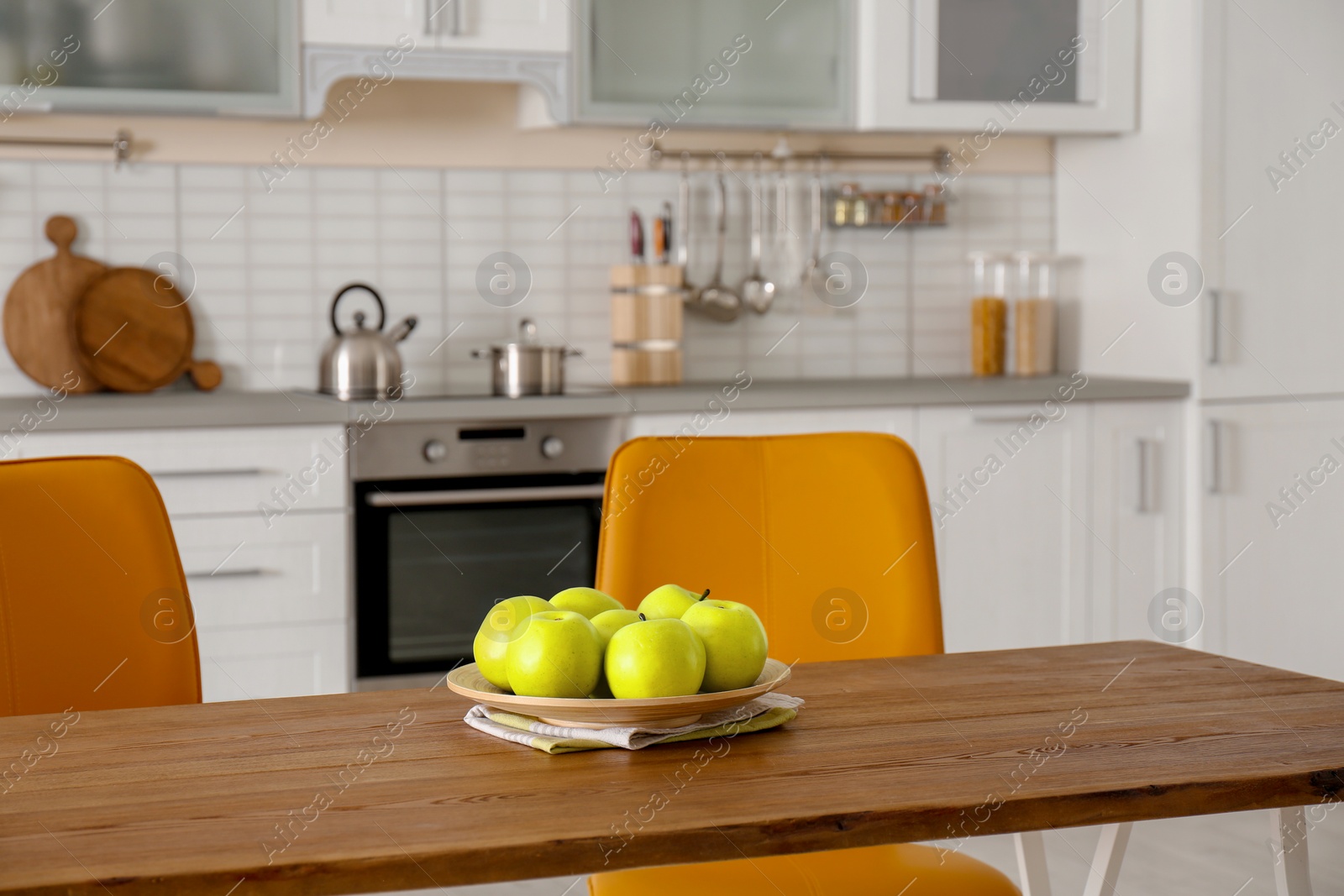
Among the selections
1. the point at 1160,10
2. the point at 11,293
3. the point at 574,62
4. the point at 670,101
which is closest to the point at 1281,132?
the point at 1160,10

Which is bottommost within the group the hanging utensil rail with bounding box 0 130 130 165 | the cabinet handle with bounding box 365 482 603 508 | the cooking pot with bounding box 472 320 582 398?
the cabinet handle with bounding box 365 482 603 508

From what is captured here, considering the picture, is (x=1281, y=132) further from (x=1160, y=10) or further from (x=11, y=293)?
(x=11, y=293)

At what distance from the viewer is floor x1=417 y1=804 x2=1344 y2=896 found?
2463mm

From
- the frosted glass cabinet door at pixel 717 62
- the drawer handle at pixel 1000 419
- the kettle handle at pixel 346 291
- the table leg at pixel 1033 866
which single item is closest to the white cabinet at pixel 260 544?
the kettle handle at pixel 346 291

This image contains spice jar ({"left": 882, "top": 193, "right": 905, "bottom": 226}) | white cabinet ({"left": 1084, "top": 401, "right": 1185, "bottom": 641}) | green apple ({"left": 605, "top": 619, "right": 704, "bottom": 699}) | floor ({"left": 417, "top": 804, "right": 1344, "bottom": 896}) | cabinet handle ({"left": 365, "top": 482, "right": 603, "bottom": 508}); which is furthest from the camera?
spice jar ({"left": 882, "top": 193, "right": 905, "bottom": 226})

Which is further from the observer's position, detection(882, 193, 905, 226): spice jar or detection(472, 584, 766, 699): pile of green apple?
detection(882, 193, 905, 226): spice jar

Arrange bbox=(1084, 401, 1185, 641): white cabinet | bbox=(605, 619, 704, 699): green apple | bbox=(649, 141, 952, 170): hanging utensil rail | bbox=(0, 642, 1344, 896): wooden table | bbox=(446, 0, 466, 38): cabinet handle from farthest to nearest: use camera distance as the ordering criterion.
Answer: bbox=(649, 141, 952, 170): hanging utensil rail, bbox=(1084, 401, 1185, 641): white cabinet, bbox=(446, 0, 466, 38): cabinet handle, bbox=(605, 619, 704, 699): green apple, bbox=(0, 642, 1344, 896): wooden table

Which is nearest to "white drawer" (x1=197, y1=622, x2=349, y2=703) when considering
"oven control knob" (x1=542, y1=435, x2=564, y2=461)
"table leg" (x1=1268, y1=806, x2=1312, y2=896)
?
"oven control knob" (x1=542, y1=435, x2=564, y2=461)

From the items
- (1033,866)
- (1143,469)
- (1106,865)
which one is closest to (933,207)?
(1143,469)

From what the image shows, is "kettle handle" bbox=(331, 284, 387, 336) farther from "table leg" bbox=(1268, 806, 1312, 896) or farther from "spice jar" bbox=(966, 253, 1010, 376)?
"table leg" bbox=(1268, 806, 1312, 896)

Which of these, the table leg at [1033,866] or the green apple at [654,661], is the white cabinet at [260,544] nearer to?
the table leg at [1033,866]

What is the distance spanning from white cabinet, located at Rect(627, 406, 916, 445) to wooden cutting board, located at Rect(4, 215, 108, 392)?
122 cm

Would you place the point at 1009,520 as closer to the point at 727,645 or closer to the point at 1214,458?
the point at 1214,458

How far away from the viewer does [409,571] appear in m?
2.82
